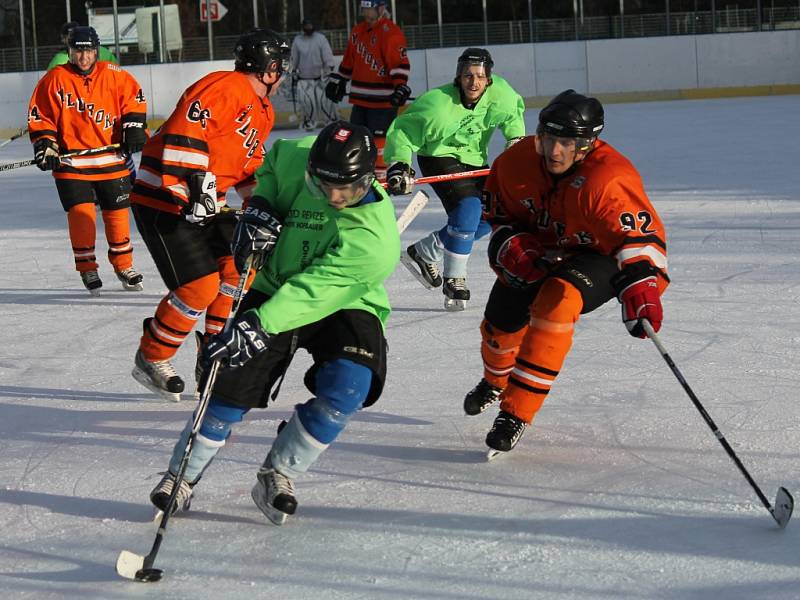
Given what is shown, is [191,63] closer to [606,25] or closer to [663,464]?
[606,25]

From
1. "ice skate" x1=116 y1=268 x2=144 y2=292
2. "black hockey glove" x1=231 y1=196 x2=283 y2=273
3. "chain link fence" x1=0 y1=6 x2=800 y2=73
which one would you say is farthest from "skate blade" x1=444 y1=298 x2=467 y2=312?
"chain link fence" x1=0 y1=6 x2=800 y2=73

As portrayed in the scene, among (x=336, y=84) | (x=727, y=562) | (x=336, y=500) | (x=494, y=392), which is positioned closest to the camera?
(x=727, y=562)

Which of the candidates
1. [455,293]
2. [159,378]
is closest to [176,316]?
[159,378]

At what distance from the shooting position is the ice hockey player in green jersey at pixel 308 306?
2.63 metres

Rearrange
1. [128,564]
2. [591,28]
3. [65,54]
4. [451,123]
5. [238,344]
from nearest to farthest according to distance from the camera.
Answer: [128,564]
[238,344]
[451,123]
[65,54]
[591,28]

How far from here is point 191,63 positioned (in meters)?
14.9

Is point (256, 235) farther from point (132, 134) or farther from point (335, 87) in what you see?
point (335, 87)

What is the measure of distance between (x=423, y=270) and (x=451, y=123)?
75 centimetres

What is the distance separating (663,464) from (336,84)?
234 inches

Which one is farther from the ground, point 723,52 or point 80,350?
point 723,52

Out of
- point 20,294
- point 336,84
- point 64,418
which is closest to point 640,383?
point 64,418

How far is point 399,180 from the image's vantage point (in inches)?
186

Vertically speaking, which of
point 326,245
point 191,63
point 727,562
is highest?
point 191,63

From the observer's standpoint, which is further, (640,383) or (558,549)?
(640,383)
